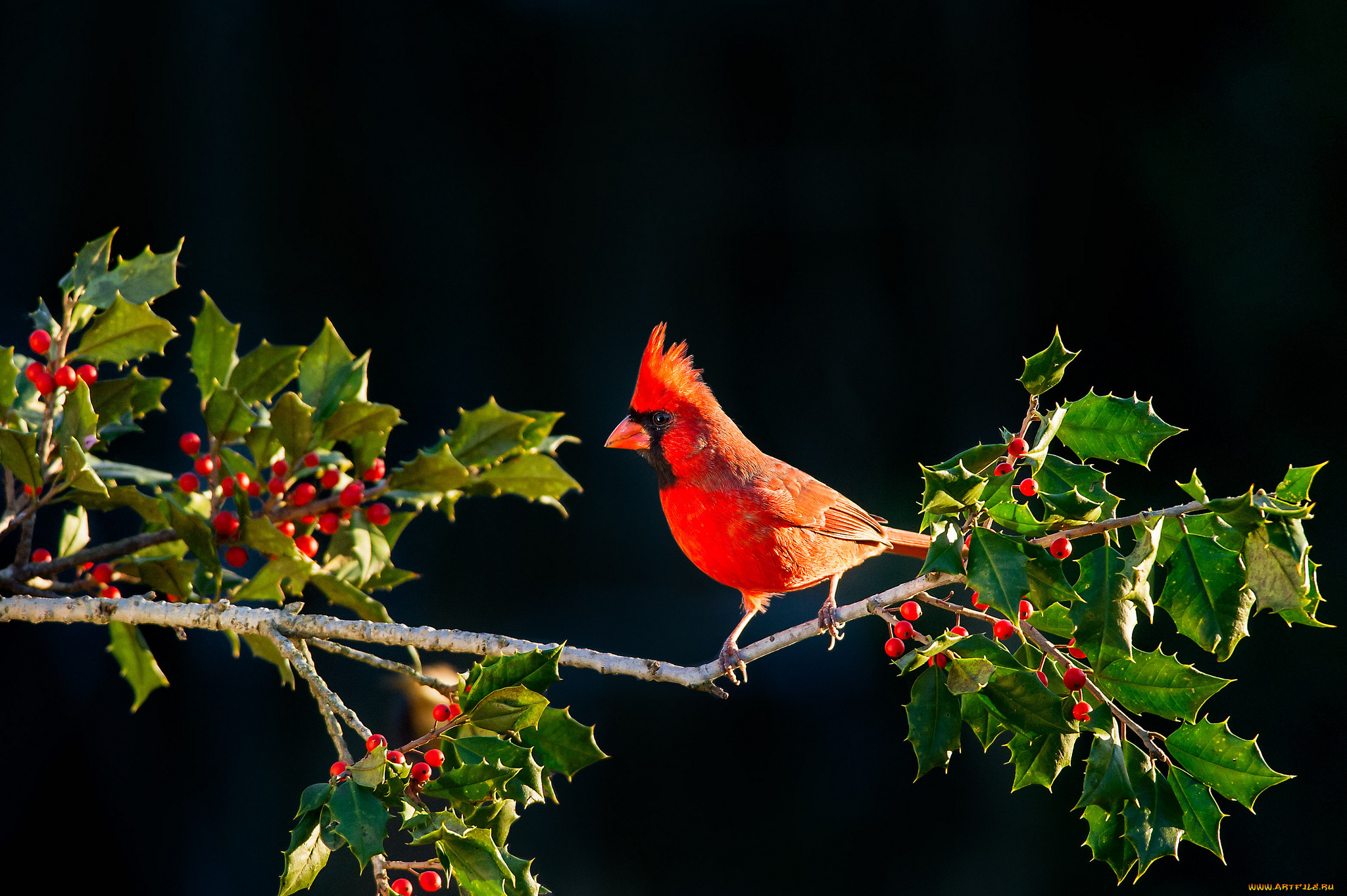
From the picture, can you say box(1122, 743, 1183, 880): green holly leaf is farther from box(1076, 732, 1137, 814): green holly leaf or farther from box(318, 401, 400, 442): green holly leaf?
box(318, 401, 400, 442): green holly leaf

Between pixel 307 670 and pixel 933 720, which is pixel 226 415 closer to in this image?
pixel 307 670

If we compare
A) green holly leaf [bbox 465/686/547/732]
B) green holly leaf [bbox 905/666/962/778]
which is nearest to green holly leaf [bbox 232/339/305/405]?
green holly leaf [bbox 465/686/547/732]

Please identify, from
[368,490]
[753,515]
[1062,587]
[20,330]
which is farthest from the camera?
[20,330]

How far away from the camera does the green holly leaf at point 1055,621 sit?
27.2 inches

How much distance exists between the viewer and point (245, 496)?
0.91 metres

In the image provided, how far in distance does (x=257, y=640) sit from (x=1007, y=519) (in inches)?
29.7

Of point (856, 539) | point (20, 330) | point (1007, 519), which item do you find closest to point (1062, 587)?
point (1007, 519)

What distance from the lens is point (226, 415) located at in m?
0.89

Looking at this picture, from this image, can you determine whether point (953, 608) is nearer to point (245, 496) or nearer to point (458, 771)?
point (458, 771)

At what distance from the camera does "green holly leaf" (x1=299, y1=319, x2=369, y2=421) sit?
94 centimetres

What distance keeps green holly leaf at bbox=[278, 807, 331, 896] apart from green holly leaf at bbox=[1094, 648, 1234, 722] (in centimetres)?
54

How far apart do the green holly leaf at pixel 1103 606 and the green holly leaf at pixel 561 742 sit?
35cm

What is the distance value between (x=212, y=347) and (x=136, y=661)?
0.38 meters

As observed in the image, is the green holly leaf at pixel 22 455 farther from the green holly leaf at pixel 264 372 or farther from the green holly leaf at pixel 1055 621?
the green holly leaf at pixel 1055 621
